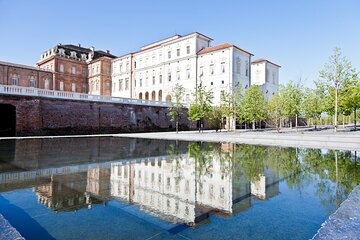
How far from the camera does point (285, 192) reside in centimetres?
453

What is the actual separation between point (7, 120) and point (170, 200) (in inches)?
975

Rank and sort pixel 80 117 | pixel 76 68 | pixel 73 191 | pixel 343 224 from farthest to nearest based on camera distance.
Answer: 1. pixel 76 68
2. pixel 80 117
3. pixel 73 191
4. pixel 343 224

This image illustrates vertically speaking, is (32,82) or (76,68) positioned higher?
(76,68)

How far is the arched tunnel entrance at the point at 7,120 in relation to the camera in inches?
→ 814

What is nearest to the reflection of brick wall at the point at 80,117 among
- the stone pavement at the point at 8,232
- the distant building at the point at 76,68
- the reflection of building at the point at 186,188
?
the reflection of building at the point at 186,188

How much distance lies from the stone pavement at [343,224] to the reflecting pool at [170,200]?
14 centimetres

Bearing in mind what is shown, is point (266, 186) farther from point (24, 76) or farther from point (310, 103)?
point (24, 76)

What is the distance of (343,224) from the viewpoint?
9.74ft

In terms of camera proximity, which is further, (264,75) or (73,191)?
(264,75)

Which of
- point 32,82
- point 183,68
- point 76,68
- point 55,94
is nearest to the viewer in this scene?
point 55,94

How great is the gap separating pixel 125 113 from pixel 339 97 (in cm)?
2395

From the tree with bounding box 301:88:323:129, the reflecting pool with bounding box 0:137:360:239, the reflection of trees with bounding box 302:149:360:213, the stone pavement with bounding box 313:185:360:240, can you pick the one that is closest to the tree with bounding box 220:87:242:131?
the tree with bounding box 301:88:323:129

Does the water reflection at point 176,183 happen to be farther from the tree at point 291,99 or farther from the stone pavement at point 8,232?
the tree at point 291,99

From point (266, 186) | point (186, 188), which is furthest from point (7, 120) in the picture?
point (266, 186)
